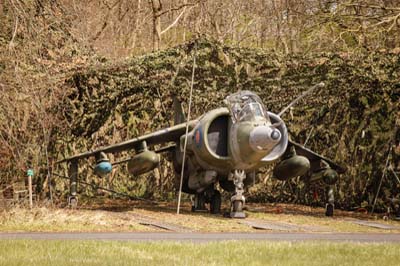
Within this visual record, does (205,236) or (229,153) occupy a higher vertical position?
(229,153)

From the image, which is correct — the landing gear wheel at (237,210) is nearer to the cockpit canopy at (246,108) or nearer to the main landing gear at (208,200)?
the main landing gear at (208,200)

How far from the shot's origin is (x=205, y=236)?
12039mm

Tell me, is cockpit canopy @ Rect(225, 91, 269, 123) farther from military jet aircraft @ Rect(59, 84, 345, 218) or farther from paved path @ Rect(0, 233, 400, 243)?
paved path @ Rect(0, 233, 400, 243)

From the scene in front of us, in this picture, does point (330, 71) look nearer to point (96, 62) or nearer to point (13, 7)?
point (96, 62)

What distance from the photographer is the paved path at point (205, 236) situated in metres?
11.3

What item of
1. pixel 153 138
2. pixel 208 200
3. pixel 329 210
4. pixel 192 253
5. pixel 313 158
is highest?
pixel 153 138

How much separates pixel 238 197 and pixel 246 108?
6.57ft

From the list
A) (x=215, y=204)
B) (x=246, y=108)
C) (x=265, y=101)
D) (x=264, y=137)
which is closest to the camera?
(x=264, y=137)

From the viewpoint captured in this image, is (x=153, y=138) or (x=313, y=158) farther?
(x=313, y=158)

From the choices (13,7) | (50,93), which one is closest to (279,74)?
(50,93)

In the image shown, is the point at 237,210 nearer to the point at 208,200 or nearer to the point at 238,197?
the point at 238,197

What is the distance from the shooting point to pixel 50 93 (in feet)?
64.5

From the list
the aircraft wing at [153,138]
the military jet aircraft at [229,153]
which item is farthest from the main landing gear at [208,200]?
the aircraft wing at [153,138]

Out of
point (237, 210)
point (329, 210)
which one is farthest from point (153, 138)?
point (329, 210)
